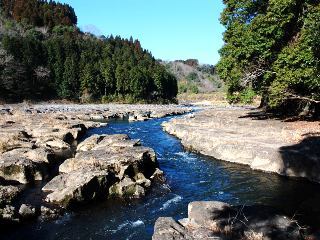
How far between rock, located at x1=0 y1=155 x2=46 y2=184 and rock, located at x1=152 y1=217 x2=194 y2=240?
450 inches

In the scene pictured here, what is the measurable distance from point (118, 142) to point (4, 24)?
132 m

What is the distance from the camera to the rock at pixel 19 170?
22531mm

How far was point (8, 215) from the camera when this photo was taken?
16828mm

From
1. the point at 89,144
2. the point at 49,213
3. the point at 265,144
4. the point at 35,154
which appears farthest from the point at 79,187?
the point at 265,144

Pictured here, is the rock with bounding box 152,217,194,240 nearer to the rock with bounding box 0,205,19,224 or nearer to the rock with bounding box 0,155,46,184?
the rock with bounding box 0,205,19,224

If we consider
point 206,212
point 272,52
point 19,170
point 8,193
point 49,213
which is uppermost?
point 272,52

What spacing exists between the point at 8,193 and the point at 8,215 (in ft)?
10.0

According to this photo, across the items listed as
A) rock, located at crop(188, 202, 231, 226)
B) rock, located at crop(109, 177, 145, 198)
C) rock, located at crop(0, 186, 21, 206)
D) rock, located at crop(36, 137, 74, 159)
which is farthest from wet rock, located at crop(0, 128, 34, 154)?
rock, located at crop(188, 202, 231, 226)

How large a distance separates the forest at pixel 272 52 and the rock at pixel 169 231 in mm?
19073

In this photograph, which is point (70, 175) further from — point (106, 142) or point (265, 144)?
point (265, 144)

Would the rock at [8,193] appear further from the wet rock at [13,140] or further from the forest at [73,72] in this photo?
the forest at [73,72]

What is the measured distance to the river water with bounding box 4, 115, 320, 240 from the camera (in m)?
16.2

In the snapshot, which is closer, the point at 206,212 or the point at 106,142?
the point at 206,212

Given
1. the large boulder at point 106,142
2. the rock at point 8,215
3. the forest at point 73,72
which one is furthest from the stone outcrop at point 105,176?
the forest at point 73,72
